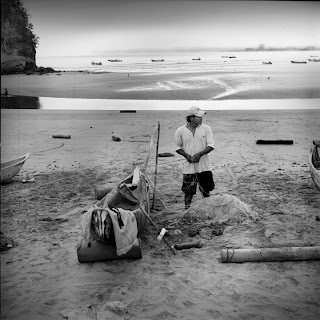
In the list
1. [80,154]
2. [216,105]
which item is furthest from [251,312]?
[216,105]

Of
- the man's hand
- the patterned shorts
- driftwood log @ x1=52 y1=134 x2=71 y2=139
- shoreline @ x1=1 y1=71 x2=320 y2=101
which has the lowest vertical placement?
driftwood log @ x1=52 y1=134 x2=71 y2=139

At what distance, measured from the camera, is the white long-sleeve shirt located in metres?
6.05

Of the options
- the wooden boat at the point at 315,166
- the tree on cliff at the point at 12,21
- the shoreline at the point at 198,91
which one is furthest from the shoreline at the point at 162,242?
the shoreline at the point at 198,91

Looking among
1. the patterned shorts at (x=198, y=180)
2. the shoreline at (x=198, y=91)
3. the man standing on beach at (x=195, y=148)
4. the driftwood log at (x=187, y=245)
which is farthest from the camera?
the shoreline at (x=198, y=91)

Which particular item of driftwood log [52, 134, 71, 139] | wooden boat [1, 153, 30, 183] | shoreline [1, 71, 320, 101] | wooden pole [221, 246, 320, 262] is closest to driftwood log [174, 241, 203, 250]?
wooden pole [221, 246, 320, 262]

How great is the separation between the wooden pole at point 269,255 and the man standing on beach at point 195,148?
1703mm

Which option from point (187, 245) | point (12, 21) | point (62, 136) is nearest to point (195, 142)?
point (187, 245)

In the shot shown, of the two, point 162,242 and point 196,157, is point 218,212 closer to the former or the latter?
point 196,157

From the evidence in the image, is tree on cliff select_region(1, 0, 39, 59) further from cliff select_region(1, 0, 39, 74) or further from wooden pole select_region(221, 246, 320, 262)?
wooden pole select_region(221, 246, 320, 262)

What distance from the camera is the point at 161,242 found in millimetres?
5539

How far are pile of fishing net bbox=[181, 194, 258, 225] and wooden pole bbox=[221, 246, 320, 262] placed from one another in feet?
4.03

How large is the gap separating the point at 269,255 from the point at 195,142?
2.23 m

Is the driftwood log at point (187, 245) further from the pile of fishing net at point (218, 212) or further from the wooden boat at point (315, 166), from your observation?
the wooden boat at point (315, 166)

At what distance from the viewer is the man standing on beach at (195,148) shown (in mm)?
6016
